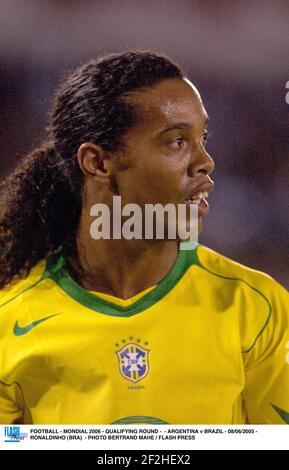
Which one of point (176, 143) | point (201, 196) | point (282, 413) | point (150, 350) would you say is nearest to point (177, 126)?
point (176, 143)

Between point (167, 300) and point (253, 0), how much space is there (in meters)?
0.59

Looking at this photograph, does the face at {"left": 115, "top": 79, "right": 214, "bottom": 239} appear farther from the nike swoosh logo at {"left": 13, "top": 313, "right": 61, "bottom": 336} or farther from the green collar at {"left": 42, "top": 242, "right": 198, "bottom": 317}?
the nike swoosh logo at {"left": 13, "top": 313, "right": 61, "bottom": 336}

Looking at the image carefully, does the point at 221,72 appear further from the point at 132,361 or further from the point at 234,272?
the point at 132,361

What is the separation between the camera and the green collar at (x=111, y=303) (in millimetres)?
1184

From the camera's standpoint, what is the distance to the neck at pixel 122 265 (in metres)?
1.20

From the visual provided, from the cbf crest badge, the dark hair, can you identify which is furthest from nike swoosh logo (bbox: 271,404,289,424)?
the dark hair

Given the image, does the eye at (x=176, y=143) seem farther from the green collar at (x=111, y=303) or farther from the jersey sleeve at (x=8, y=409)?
the jersey sleeve at (x=8, y=409)

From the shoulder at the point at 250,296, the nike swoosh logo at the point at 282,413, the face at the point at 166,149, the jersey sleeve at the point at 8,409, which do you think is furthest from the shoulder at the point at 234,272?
the jersey sleeve at the point at 8,409

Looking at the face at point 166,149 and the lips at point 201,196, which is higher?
the face at point 166,149

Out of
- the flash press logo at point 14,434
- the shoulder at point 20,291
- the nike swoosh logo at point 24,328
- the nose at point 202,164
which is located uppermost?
the nose at point 202,164

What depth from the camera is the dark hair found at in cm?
114

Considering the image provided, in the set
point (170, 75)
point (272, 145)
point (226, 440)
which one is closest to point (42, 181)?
point (170, 75)

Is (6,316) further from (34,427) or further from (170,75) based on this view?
(170,75)

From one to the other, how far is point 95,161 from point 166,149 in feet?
0.42
